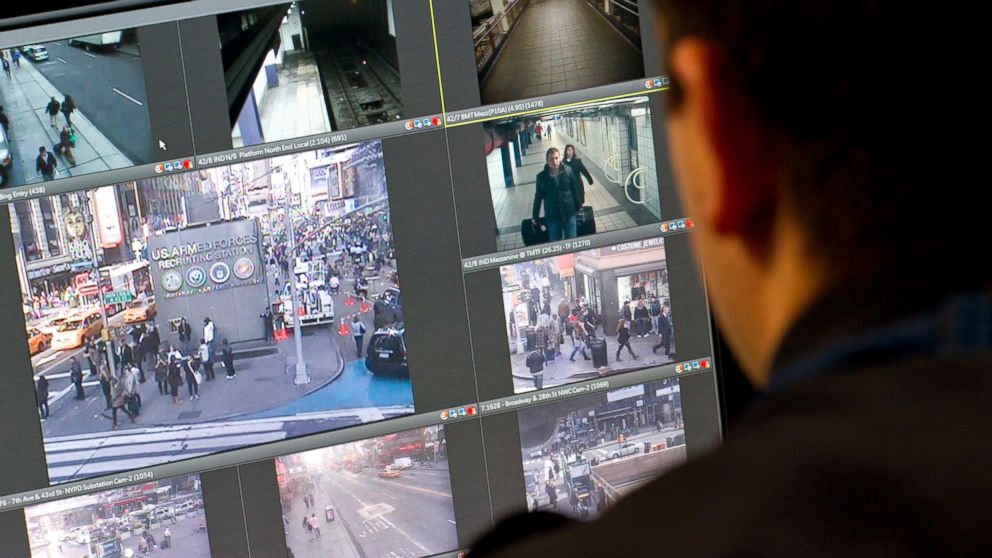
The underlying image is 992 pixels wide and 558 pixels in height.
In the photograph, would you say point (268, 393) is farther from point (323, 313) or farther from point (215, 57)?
point (215, 57)

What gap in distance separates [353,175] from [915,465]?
1777 mm

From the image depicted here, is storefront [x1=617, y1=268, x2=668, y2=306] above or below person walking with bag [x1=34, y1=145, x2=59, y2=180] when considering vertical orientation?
below

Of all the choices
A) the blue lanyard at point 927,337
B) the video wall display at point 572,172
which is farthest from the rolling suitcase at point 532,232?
the blue lanyard at point 927,337

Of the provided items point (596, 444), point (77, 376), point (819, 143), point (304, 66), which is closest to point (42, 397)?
point (77, 376)

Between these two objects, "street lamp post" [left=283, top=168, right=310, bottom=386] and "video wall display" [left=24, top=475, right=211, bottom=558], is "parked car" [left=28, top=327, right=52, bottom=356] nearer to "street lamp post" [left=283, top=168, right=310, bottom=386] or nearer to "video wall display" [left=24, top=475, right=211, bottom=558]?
"video wall display" [left=24, top=475, right=211, bottom=558]

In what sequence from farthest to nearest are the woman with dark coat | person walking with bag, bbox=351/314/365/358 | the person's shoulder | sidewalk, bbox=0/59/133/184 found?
the woman with dark coat → person walking with bag, bbox=351/314/365/358 → sidewalk, bbox=0/59/133/184 → the person's shoulder

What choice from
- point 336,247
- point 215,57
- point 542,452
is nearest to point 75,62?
point 215,57

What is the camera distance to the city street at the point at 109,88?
1.85m

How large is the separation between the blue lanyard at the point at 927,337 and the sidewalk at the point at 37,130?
5.92 ft

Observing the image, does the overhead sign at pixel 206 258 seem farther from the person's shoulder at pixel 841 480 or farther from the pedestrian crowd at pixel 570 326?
the person's shoulder at pixel 841 480

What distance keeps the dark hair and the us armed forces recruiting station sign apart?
1.68 meters

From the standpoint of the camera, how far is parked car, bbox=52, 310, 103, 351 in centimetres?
186

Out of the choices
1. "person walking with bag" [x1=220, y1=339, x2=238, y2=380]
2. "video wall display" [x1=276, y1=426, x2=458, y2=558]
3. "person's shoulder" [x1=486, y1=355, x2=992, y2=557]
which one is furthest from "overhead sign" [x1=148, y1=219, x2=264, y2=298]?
"person's shoulder" [x1=486, y1=355, x2=992, y2=557]

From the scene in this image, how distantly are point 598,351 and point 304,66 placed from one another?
79cm
